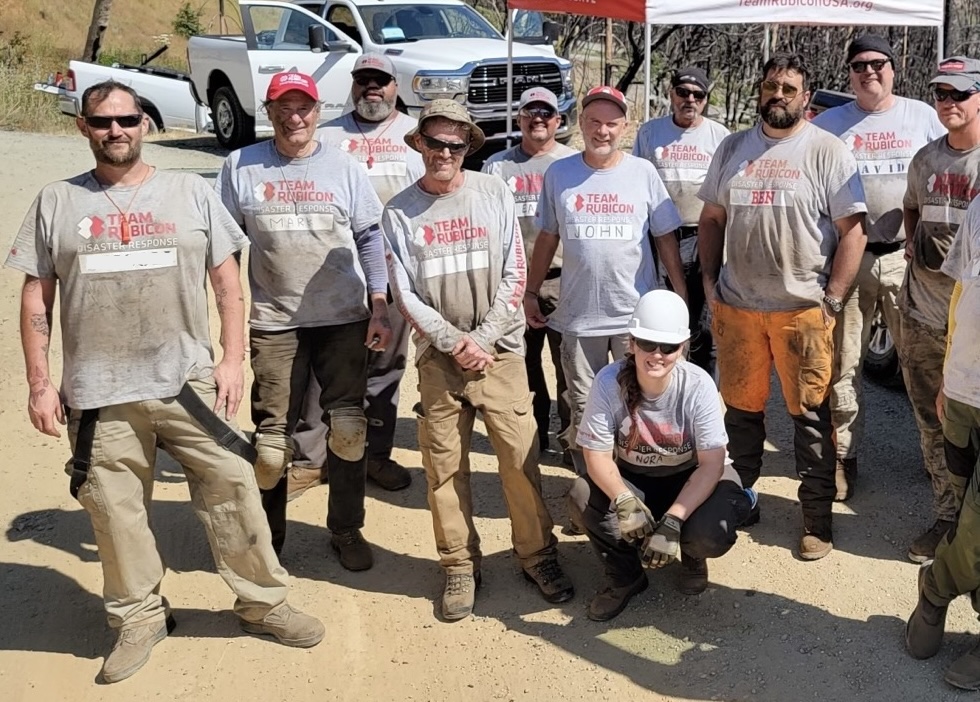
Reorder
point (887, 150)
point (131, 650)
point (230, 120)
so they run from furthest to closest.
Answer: point (230, 120)
point (887, 150)
point (131, 650)

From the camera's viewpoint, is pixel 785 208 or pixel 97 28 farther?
pixel 97 28

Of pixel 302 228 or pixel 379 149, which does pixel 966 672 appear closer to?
pixel 302 228

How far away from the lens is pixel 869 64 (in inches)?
197

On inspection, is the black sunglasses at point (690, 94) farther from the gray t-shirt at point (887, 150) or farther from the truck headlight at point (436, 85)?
the truck headlight at point (436, 85)

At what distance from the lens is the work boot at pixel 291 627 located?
415 centimetres

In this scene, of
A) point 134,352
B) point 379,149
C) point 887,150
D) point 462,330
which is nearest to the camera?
point 134,352

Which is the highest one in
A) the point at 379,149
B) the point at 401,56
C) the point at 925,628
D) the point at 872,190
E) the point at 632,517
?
the point at 401,56

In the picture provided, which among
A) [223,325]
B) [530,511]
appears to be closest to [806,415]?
[530,511]

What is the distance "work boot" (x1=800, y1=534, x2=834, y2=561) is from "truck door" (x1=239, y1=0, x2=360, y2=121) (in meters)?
8.68

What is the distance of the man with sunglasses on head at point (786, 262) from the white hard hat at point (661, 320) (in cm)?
82

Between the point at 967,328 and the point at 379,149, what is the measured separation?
311cm

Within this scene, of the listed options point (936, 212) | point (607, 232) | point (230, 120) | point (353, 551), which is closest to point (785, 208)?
point (936, 212)

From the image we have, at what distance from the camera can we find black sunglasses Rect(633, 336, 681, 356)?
3.86 meters

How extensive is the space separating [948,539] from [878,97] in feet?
8.09
